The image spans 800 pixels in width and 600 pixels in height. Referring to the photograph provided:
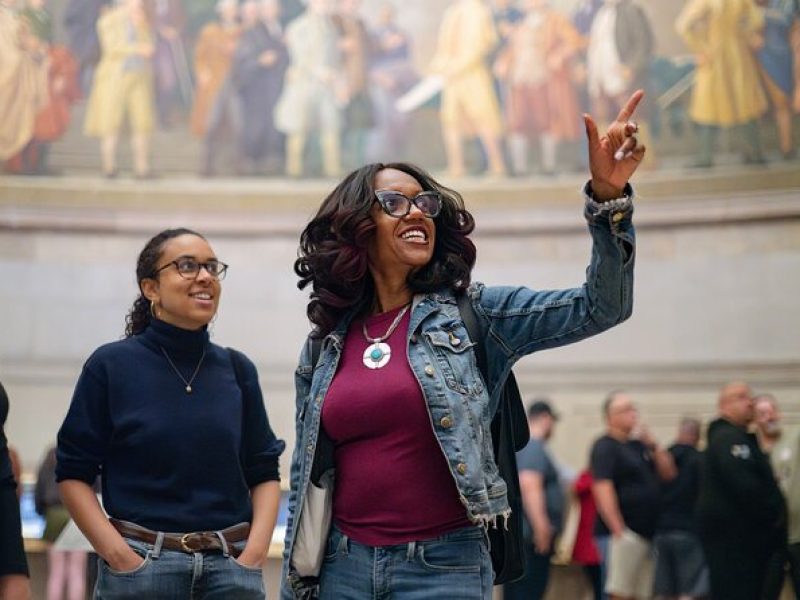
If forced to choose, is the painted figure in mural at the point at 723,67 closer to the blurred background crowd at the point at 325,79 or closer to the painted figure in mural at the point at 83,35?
the blurred background crowd at the point at 325,79

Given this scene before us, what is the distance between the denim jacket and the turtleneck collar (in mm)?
771

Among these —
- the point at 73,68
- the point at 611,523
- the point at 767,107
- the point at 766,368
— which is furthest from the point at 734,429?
the point at 73,68

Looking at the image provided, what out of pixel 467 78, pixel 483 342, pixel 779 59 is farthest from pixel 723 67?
pixel 483 342

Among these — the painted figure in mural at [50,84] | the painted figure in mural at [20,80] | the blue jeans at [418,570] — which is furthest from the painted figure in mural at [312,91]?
the blue jeans at [418,570]

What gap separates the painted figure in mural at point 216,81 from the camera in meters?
14.6

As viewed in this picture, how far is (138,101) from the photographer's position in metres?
14.6

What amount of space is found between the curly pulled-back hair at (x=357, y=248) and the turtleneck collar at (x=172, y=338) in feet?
2.35

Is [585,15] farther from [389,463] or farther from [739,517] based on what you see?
[389,463]

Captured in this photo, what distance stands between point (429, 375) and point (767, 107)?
12.1 m

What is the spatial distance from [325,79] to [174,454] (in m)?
11.8

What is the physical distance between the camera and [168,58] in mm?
14656

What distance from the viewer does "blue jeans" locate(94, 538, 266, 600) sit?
10.4ft

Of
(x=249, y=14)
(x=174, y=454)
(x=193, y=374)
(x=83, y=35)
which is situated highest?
(x=249, y=14)

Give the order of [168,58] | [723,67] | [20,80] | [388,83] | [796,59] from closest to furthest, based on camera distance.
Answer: [796,59]
[723,67]
[20,80]
[168,58]
[388,83]
